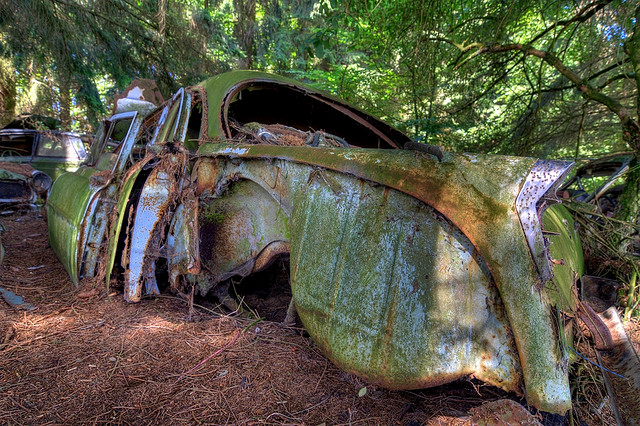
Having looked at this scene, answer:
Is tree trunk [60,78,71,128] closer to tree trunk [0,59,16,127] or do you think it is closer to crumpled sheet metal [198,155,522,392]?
tree trunk [0,59,16,127]

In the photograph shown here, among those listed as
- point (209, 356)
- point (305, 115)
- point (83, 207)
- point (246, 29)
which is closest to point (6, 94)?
point (246, 29)

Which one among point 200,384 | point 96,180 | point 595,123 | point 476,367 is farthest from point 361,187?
point 595,123

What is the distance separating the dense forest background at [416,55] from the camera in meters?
4.86

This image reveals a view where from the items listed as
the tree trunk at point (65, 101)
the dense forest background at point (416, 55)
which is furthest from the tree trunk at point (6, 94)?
the tree trunk at point (65, 101)

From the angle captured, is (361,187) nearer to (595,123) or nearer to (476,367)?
(476,367)

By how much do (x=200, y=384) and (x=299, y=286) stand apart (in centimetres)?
77

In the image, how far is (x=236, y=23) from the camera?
10109 mm

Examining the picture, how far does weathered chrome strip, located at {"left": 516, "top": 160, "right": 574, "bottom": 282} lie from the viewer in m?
1.45

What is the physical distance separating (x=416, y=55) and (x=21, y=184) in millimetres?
7504

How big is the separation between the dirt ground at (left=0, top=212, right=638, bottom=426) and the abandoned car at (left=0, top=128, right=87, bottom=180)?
20.0ft

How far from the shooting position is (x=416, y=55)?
18.6 feet

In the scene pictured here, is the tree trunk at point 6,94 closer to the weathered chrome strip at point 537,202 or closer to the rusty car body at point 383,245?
the rusty car body at point 383,245

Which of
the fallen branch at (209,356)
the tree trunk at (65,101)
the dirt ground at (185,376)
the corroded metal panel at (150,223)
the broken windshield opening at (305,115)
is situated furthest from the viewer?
the tree trunk at (65,101)

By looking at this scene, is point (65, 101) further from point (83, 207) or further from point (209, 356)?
point (209, 356)
